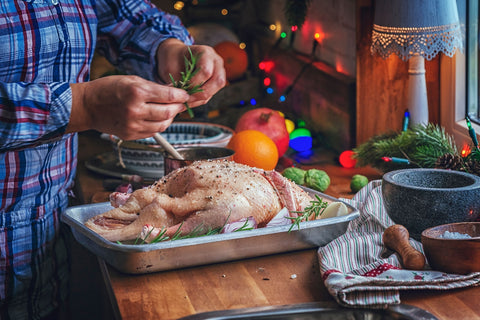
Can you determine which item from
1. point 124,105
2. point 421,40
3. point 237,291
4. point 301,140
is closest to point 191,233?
point 237,291

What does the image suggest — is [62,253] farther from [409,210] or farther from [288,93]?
[288,93]

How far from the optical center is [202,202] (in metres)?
1.27

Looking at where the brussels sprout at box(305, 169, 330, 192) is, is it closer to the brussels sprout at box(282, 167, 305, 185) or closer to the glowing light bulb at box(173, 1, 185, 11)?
the brussels sprout at box(282, 167, 305, 185)

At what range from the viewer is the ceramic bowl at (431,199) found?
1.21 meters

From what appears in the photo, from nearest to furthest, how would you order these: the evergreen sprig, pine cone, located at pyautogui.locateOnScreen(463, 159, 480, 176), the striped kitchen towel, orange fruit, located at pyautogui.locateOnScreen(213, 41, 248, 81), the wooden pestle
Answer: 1. the striped kitchen towel
2. the wooden pestle
3. pine cone, located at pyautogui.locateOnScreen(463, 159, 480, 176)
4. the evergreen sprig
5. orange fruit, located at pyautogui.locateOnScreen(213, 41, 248, 81)

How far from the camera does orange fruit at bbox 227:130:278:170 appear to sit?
72.8 inches

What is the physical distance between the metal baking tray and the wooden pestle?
87 millimetres

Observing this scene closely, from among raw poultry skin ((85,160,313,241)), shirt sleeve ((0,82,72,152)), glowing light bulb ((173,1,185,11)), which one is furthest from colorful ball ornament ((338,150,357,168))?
glowing light bulb ((173,1,185,11))

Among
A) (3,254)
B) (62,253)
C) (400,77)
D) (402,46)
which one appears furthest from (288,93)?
(3,254)

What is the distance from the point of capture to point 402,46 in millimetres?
1797

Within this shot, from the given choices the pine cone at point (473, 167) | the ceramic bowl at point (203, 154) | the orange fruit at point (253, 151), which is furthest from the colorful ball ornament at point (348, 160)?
the pine cone at point (473, 167)

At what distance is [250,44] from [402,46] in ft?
5.67

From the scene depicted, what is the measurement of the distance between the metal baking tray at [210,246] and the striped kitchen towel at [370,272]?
41 millimetres

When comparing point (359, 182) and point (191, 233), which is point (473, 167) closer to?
point (359, 182)
